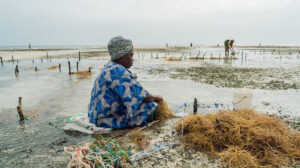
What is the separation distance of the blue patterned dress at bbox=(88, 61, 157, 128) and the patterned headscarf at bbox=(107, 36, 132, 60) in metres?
0.18

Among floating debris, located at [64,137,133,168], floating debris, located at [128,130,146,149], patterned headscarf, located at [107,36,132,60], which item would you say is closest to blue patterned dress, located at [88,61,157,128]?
patterned headscarf, located at [107,36,132,60]

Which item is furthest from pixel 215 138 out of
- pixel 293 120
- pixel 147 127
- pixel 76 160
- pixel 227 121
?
pixel 293 120

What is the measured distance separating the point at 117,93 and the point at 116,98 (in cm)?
13

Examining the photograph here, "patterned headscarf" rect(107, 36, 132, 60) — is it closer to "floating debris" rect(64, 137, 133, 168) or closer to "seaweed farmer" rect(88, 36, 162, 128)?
"seaweed farmer" rect(88, 36, 162, 128)

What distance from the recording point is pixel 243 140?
2893 millimetres

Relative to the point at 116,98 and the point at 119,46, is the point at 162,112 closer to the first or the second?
the point at 116,98

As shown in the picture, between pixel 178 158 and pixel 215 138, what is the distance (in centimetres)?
71

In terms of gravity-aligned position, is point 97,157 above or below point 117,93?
below

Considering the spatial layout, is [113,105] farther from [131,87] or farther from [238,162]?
[238,162]

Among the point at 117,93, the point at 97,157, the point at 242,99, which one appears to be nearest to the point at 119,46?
the point at 117,93

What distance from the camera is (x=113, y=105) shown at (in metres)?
3.30

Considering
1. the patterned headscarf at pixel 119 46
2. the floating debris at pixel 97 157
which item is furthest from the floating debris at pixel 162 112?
the floating debris at pixel 97 157

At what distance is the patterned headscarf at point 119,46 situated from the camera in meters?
3.23

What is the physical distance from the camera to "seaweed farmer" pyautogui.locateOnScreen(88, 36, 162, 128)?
3182 millimetres
